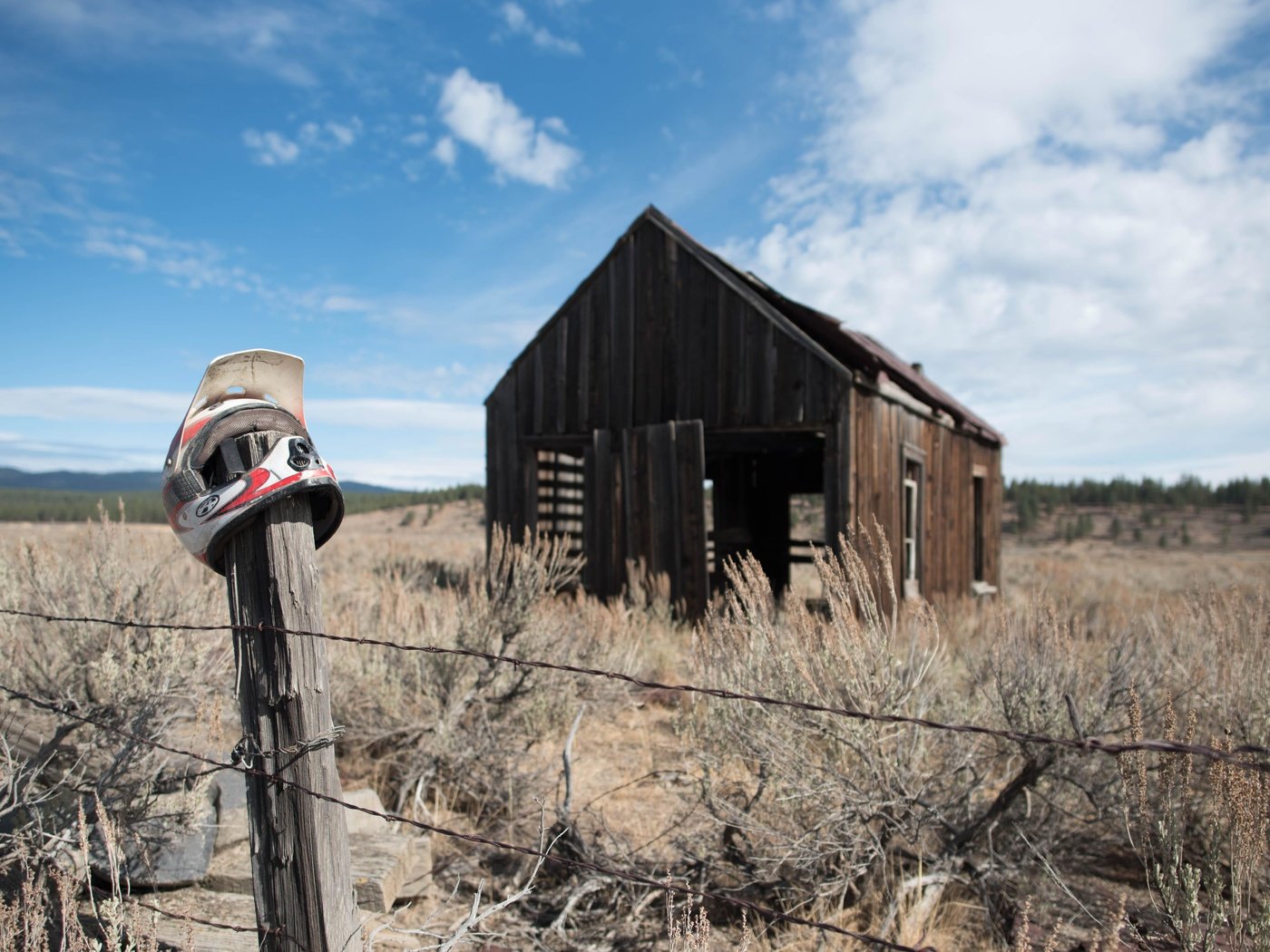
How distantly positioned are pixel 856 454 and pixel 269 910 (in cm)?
699

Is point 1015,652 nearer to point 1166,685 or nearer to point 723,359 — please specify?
point 1166,685

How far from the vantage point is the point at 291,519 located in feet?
7.13

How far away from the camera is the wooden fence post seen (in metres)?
2.15

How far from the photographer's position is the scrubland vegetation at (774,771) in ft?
10.2

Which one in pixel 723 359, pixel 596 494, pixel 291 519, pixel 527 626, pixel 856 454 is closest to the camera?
pixel 291 519

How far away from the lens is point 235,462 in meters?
2.17

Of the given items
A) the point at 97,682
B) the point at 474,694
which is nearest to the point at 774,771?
the point at 474,694

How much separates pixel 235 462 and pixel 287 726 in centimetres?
70

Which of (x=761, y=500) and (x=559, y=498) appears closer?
(x=559, y=498)

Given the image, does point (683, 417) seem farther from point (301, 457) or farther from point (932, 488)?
point (301, 457)

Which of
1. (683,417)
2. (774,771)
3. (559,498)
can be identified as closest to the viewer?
(774,771)

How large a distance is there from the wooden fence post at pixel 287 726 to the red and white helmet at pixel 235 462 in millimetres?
56

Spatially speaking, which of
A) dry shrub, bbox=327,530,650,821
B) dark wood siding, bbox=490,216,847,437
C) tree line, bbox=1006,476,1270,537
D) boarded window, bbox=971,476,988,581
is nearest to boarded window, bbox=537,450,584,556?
dark wood siding, bbox=490,216,847,437

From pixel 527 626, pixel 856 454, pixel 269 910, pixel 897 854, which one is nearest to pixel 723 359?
pixel 856 454
